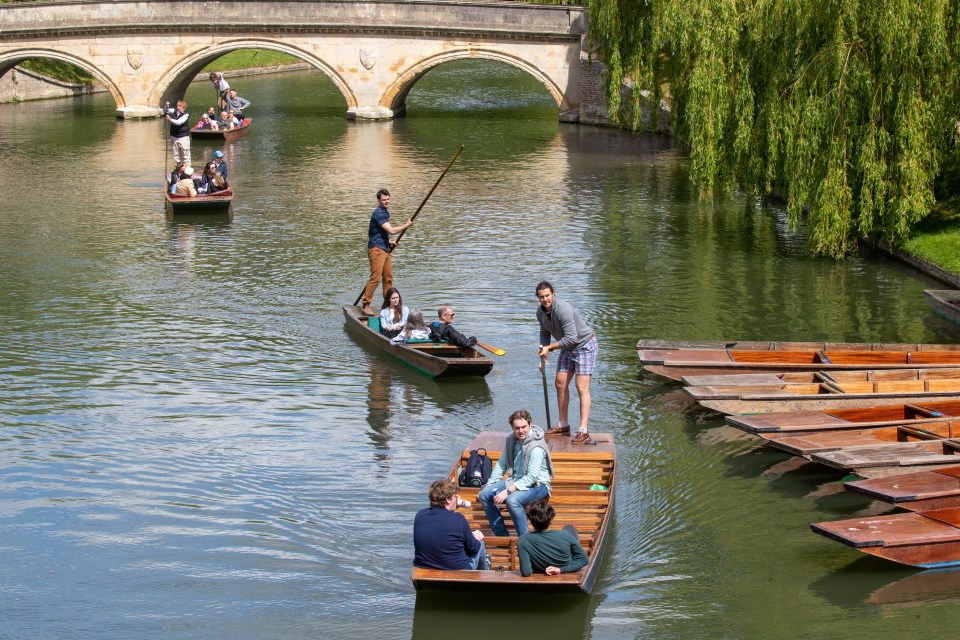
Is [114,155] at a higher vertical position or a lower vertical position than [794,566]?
higher

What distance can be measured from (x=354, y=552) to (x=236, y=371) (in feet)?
16.3

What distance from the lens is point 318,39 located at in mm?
38312

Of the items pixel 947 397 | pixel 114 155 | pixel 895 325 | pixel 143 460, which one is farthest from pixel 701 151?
pixel 114 155

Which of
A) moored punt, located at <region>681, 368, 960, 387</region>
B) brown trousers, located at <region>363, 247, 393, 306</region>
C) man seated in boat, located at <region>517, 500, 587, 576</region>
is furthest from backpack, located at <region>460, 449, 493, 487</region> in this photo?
brown trousers, located at <region>363, 247, 393, 306</region>

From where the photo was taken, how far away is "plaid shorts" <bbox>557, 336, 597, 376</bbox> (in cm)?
1085

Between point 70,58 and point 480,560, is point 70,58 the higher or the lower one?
the higher one

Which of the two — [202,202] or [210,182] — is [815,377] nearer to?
[202,202]

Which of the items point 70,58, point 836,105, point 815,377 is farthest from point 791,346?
point 70,58

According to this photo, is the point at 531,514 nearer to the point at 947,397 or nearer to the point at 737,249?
the point at 947,397

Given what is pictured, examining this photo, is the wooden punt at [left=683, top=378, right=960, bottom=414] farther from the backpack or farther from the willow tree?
the willow tree

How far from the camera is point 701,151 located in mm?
20297

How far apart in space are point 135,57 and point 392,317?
27432mm

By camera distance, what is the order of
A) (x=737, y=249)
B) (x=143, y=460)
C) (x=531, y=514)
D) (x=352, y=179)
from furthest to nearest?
(x=352, y=179), (x=737, y=249), (x=143, y=460), (x=531, y=514)

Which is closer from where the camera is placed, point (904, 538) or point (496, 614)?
point (496, 614)
